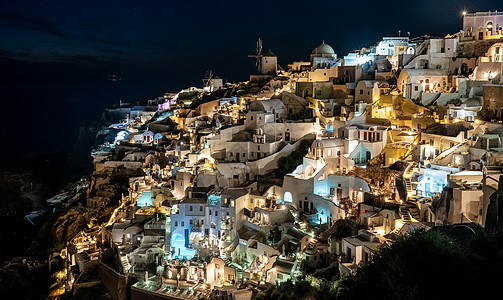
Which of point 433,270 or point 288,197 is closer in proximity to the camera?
point 433,270

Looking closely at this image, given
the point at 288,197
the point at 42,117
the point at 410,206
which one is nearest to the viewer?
the point at 410,206

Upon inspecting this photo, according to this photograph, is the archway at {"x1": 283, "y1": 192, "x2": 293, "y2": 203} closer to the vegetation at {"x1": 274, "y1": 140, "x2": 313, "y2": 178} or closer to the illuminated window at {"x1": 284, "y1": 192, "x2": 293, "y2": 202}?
the illuminated window at {"x1": 284, "y1": 192, "x2": 293, "y2": 202}

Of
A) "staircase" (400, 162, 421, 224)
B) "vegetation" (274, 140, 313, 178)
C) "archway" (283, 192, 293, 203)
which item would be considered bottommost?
"archway" (283, 192, 293, 203)

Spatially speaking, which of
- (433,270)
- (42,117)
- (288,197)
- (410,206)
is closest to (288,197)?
(288,197)

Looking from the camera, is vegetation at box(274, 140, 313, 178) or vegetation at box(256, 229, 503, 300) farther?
vegetation at box(274, 140, 313, 178)

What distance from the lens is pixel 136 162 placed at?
34719 mm

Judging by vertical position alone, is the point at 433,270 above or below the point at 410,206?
above

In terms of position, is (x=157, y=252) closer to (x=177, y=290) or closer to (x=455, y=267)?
(x=177, y=290)

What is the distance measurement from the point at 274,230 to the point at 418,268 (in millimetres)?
10930

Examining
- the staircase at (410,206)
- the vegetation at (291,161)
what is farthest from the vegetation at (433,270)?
the vegetation at (291,161)

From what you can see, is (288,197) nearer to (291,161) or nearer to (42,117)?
(291,161)

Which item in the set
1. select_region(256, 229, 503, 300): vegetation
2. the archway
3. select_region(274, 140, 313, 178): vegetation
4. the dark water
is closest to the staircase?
the archway

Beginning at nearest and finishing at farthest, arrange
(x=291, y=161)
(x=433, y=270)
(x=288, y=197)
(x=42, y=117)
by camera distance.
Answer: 1. (x=433, y=270)
2. (x=288, y=197)
3. (x=291, y=161)
4. (x=42, y=117)

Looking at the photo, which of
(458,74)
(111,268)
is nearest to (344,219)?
(111,268)
